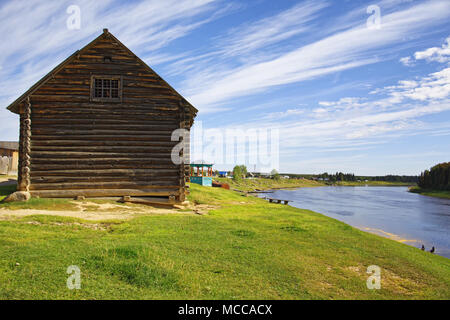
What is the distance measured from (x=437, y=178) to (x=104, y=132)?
365 feet

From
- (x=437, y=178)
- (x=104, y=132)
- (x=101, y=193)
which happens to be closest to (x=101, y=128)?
(x=104, y=132)

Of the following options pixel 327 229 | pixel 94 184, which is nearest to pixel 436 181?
pixel 327 229

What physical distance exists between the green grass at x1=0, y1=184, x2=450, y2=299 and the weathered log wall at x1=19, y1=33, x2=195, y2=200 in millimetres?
6109

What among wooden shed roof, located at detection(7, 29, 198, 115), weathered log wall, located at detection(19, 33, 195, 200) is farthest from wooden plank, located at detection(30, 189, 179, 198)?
wooden shed roof, located at detection(7, 29, 198, 115)

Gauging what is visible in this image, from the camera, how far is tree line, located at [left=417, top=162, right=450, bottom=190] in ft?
299

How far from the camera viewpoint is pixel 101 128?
712 inches

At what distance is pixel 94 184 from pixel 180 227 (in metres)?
8.28

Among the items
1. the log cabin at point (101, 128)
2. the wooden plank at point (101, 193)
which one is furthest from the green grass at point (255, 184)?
the log cabin at point (101, 128)

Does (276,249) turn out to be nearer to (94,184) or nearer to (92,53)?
(94,184)

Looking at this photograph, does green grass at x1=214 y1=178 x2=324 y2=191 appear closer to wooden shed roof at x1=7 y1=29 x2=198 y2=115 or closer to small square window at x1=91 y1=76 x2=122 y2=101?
small square window at x1=91 y1=76 x2=122 y2=101

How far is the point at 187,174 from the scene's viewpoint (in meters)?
19.6
